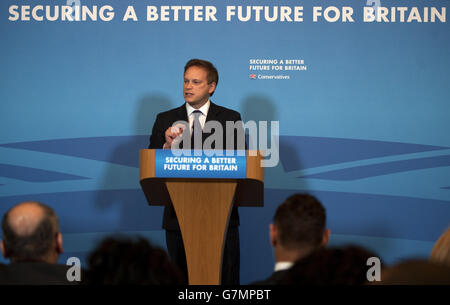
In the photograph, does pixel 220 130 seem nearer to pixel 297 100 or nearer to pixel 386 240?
pixel 297 100

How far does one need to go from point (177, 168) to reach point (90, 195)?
2.28 meters

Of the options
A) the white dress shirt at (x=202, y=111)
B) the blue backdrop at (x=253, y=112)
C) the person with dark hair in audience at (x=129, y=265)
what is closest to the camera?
the person with dark hair in audience at (x=129, y=265)

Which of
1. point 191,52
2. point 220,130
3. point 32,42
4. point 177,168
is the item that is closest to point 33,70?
point 32,42

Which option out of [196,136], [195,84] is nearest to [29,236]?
[196,136]

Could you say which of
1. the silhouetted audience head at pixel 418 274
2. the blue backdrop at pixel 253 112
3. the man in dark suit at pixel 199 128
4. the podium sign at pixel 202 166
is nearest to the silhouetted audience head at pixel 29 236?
the podium sign at pixel 202 166

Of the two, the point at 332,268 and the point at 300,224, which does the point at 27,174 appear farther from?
the point at 332,268

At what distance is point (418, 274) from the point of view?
51.2 inches

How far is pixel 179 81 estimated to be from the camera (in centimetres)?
550

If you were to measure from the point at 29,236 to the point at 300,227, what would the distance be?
1.01 meters

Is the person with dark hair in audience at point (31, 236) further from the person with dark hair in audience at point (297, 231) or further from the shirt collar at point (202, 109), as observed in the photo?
the shirt collar at point (202, 109)

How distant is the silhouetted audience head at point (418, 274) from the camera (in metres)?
1.30

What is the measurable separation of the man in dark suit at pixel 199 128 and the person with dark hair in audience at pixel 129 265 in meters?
2.37

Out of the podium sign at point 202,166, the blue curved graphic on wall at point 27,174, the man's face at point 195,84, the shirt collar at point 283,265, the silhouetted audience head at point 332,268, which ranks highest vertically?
the man's face at point 195,84

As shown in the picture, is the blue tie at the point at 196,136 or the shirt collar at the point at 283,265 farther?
the blue tie at the point at 196,136
